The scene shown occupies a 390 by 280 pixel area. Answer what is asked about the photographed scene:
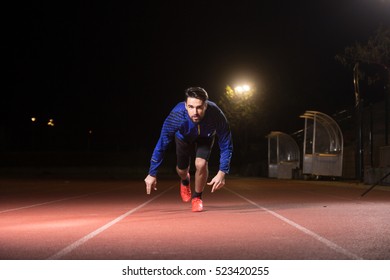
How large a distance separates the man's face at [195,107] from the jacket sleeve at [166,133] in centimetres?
40

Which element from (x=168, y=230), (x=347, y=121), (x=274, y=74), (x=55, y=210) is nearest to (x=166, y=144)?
(x=168, y=230)

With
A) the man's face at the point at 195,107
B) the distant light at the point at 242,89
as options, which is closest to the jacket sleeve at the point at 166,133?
the man's face at the point at 195,107

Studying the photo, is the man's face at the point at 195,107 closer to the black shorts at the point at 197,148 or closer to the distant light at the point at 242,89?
the black shorts at the point at 197,148

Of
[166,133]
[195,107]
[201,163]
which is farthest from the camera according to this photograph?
[201,163]

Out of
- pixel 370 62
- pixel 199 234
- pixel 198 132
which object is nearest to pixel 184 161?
pixel 198 132

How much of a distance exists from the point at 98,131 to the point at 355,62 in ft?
237

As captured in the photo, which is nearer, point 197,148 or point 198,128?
point 198,128

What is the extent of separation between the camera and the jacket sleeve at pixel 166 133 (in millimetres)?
9289

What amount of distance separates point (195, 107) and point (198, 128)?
78cm

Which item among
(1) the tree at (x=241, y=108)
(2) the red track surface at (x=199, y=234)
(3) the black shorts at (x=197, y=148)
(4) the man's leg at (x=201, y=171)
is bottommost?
(2) the red track surface at (x=199, y=234)

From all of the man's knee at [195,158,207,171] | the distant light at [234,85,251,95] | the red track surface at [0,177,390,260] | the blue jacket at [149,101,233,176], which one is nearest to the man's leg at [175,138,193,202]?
the man's knee at [195,158,207,171]

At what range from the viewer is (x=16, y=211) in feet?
40.0

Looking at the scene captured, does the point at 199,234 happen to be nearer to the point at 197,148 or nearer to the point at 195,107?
the point at 195,107

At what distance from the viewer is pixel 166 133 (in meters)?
9.39
